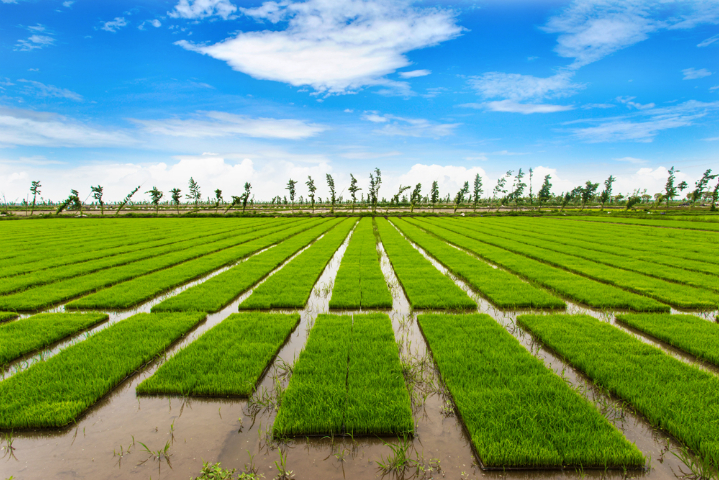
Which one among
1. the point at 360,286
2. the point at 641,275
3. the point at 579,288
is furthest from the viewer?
the point at 641,275

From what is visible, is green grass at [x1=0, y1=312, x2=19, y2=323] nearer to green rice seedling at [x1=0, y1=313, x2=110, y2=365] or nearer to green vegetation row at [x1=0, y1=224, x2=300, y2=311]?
green vegetation row at [x1=0, y1=224, x2=300, y2=311]

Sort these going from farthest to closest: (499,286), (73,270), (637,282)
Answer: (73,270) → (637,282) → (499,286)

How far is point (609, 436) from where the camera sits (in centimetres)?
363

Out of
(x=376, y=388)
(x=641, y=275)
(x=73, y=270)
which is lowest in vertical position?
(x=376, y=388)

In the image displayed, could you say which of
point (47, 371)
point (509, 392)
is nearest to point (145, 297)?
point (47, 371)

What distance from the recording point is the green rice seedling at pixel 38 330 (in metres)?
5.87

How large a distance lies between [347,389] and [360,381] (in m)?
0.29

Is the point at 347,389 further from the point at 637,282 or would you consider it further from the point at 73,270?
the point at 73,270

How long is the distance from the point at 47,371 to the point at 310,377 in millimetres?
4535

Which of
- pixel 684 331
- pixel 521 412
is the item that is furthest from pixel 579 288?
pixel 521 412

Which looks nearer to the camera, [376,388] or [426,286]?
[376,388]

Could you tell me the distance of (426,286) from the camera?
416 inches

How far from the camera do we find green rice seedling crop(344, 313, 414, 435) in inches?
152

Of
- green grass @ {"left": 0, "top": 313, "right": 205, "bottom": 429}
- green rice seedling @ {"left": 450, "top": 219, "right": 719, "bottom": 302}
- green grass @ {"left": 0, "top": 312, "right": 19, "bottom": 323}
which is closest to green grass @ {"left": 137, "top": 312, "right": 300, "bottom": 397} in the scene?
green grass @ {"left": 0, "top": 313, "right": 205, "bottom": 429}
